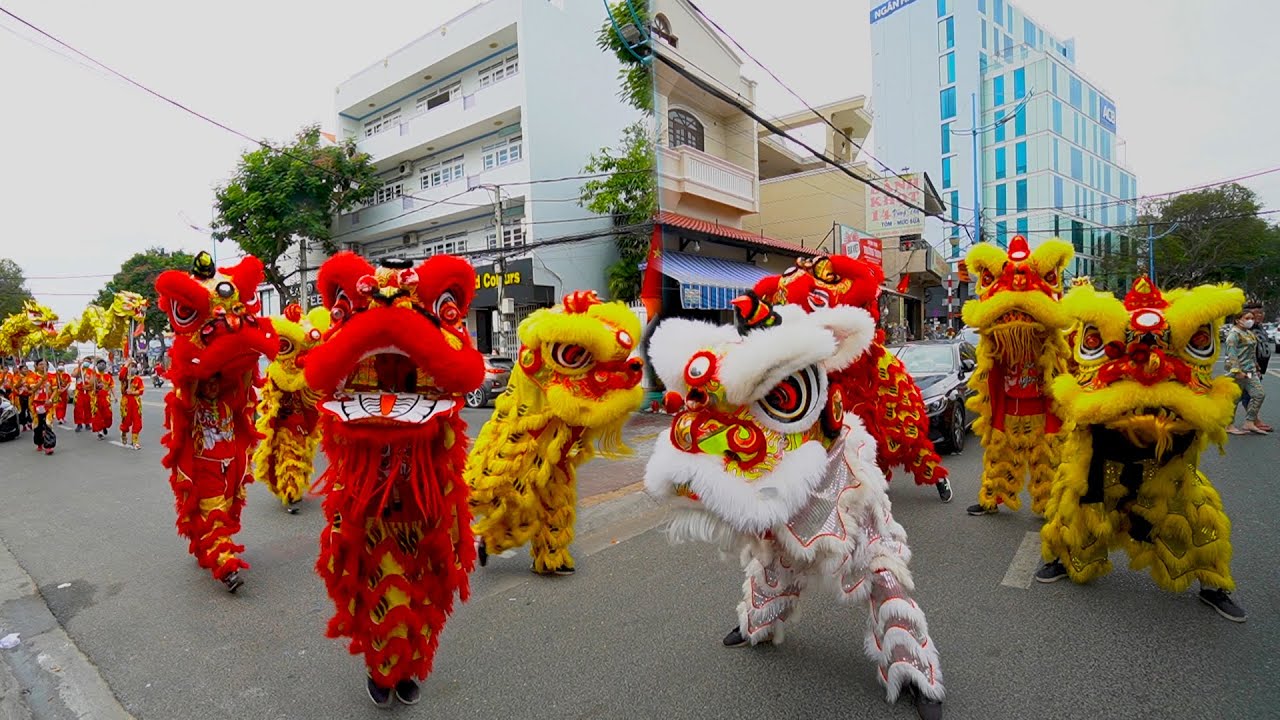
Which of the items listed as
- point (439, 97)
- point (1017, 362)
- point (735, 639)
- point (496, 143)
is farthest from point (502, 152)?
point (735, 639)

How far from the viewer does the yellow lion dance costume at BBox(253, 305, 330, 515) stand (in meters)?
5.59

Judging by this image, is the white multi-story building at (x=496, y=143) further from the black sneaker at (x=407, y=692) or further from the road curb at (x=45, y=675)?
the black sneaker at (x=407, y=692)

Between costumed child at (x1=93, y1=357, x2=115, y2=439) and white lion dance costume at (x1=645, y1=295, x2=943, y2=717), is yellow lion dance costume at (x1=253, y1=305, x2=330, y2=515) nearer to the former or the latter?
white lion dance costume at (x1=645, y1=295, x2=943, y2=717)

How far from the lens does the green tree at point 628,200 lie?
48.6 ft

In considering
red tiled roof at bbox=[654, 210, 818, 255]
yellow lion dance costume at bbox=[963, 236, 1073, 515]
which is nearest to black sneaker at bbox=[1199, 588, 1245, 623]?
yellow lion dance costume at bbox=[963, 236, 1073, 515]

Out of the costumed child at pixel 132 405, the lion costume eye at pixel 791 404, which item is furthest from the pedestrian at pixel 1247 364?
the costumed child at pixel 132 405

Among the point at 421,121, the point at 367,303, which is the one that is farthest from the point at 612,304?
the point at 421,121

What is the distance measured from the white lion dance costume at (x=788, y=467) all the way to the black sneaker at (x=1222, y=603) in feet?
6.04

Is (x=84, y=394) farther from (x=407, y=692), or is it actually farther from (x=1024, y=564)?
(x=1024, y=564)

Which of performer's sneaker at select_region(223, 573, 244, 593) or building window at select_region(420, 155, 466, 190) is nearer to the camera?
performer's sneaker at select_region(223, 573, 244, 593)

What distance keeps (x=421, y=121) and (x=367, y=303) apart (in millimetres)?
19874

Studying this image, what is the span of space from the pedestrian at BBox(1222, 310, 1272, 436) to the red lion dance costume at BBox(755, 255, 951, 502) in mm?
5114

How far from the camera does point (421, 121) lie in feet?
65.4

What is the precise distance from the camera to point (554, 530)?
4.04 metres
